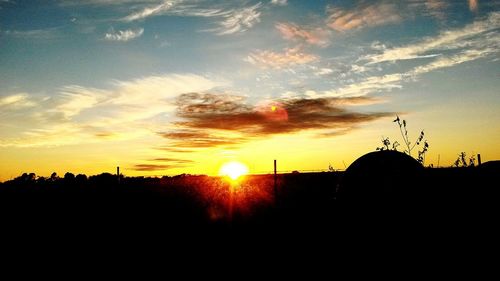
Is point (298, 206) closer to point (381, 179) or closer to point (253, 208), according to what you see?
point (253, 208)

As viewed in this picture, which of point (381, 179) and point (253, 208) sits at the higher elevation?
point (381, 179)

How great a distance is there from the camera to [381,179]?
34.0 feet

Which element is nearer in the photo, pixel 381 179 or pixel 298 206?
pixel 381 179

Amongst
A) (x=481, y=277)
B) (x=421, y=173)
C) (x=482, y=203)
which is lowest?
(x=481, y=277)

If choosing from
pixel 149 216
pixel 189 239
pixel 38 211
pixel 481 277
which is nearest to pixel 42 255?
pixel 189 239

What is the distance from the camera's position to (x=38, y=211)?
58.5ft

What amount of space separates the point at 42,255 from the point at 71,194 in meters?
14.3

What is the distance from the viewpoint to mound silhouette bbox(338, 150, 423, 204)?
32.6ft

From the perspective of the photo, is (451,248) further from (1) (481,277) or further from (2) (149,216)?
(2) (149,216)

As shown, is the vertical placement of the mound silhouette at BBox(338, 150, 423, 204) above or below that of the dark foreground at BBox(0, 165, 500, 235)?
above

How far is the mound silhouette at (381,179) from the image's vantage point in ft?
32.6

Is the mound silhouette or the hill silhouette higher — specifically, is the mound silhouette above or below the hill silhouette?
above

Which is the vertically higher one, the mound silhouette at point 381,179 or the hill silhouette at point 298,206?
the mound silhouette at point 381,179

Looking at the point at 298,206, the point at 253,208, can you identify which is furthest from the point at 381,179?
the point at 253,208
